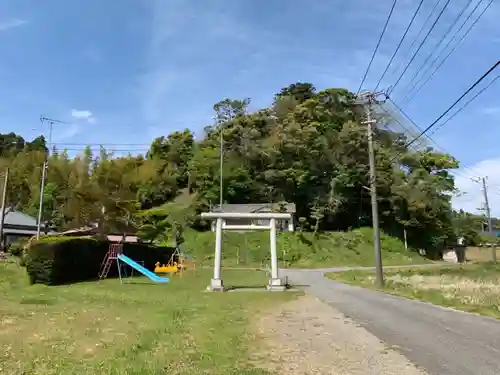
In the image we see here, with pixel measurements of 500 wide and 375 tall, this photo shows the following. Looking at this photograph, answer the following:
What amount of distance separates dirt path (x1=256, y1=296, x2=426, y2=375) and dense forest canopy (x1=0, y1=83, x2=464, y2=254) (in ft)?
113

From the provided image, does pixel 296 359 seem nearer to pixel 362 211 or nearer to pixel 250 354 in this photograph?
pixel 250 354

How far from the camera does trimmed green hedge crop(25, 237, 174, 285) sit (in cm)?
1728

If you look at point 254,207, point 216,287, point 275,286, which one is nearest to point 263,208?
point 254,207

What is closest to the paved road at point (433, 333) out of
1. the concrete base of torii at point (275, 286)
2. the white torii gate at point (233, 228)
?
the concrete base of torii at point (275, 286)

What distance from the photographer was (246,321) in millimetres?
9070

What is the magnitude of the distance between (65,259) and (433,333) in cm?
1492

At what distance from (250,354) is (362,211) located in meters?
46.5

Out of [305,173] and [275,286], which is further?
[305,173]

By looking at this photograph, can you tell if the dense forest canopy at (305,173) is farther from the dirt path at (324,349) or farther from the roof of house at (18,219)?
the dirt path at (324,349)

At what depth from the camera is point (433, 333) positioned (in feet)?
25.5

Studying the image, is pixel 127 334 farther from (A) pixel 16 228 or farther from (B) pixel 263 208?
(B) pixel 263 208

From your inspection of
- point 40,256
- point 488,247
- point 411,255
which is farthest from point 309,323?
point 488,247

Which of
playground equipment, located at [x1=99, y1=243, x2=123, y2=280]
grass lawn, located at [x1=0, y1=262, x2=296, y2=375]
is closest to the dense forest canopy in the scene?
playground equipment, located at [x1=99, y1=243, x2=123, y2=280]

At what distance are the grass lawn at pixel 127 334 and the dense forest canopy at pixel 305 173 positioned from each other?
30619mm
